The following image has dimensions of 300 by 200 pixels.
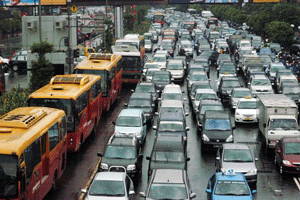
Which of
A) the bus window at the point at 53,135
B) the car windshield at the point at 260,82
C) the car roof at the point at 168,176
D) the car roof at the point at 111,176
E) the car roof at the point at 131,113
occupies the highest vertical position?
the bus window at the point at 53,135

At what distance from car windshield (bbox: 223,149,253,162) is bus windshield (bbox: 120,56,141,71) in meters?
21.9

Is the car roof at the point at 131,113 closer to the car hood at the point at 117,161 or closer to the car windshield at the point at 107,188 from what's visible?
the car hood at the point at 117,161

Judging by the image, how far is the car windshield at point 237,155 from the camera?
23.1m

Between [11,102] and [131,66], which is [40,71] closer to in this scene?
[11,102]

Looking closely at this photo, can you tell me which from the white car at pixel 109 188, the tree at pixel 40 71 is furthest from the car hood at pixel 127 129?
the tree at pixel 40 71

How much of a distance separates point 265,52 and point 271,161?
36.2 m

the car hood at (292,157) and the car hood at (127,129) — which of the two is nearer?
the car hood at (292,157)

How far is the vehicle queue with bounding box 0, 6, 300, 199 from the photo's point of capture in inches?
728

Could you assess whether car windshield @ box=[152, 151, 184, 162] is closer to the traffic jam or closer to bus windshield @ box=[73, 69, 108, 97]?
the traffic jam

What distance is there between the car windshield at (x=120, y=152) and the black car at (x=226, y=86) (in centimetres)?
1842

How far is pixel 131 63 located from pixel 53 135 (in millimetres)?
24100

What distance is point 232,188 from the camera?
1914 cm

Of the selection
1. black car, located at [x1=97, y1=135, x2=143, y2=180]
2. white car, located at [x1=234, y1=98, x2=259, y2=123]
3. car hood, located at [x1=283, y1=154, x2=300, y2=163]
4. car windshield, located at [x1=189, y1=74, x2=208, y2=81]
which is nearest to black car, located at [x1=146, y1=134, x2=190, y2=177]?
black car, located at [x1=97, y1=135, x2=143, y2=180]

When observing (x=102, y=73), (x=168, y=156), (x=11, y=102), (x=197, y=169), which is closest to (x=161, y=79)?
(x=102, y=73)
